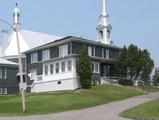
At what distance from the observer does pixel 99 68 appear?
63031 mm

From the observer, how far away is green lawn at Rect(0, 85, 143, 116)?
39125mm

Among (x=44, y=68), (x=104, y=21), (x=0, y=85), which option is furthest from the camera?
(x=104, y=21)

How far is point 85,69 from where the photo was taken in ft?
185

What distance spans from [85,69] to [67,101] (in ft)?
43.2

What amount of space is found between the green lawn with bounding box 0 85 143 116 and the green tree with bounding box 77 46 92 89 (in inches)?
46.5

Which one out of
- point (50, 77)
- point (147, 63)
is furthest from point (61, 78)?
point (147, 63)

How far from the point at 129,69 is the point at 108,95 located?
1458 centimetres

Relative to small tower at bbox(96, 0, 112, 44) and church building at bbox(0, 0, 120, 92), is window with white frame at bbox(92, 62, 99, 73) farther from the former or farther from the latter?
small tower at bbox(96, 0, 112, 44)

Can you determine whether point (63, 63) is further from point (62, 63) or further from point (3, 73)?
point (3, 73)

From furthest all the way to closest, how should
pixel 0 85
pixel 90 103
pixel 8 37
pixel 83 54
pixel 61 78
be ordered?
pixel 8 37
pixel 0 85
pixel 61 78
pixel 83 54
pixel 90 103

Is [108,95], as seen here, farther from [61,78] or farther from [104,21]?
[104,21]

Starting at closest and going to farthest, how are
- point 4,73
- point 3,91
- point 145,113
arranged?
point 145,113 < point 3,91 < point 4,73

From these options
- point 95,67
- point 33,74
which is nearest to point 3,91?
point 33,74

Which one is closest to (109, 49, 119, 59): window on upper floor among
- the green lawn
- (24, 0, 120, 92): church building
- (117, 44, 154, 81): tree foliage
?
(24, 0, 120, 92): church building
